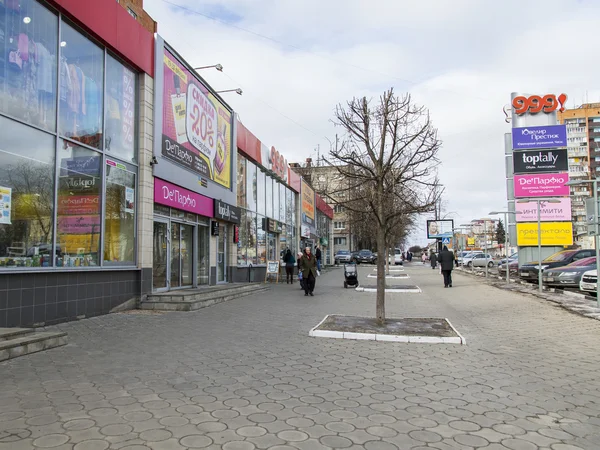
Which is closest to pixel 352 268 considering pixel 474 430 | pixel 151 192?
pixel 151 192

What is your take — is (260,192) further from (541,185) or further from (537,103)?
(537,103)

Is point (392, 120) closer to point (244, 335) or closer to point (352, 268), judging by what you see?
point (244, 335)

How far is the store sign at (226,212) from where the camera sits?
1655 centimetres

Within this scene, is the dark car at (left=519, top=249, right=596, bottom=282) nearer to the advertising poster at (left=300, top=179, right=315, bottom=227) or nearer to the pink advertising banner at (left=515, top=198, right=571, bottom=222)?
the pink advertising banner at (left=515, top=198, right=571, bottom=222)

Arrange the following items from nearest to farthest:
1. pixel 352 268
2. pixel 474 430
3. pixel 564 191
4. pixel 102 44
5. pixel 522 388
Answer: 1. pixel 474 430
2. pixel 522 388
3. pixel 102 44
4. pixel 352 268
5. pixel 564 191

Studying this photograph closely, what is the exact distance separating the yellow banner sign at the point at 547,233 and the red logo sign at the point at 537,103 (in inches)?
285

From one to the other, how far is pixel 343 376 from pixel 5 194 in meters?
6.52

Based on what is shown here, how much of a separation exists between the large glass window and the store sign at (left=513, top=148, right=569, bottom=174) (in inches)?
643

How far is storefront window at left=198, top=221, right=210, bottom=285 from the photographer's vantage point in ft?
52.2

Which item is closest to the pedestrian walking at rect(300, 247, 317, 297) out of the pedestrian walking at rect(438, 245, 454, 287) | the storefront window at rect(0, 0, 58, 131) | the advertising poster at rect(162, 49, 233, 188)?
the advertising poster at rect(162, 49, 233, 188)

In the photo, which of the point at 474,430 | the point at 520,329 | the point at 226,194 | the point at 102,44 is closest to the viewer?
the point at 474,430

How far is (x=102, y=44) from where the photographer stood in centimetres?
1057

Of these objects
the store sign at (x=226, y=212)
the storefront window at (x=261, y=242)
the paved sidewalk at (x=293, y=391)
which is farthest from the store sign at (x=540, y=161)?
the paved sidewalk at (x=293, y=391)

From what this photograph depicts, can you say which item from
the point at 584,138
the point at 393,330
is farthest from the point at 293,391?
the point at 584,138
